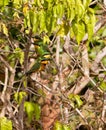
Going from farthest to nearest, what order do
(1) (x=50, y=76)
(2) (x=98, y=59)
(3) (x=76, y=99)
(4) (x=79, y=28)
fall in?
(2) (x=98, y=59) < (1) (x=50, y=76) < (3) (x=76, y=99) < (4) (x=79, y=28)

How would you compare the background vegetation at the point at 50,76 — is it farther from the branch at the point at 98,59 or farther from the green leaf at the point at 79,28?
the green leaf at the point at 79,28

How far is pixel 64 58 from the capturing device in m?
3.95

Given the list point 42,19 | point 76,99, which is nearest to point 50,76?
point 76,99

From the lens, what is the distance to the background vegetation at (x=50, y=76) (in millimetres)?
Result: 3125

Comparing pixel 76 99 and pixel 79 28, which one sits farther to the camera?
pixel 76 99

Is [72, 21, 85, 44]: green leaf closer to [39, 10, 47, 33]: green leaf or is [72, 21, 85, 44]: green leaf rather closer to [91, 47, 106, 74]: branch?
[39, 10, 47, 33]: green leaf

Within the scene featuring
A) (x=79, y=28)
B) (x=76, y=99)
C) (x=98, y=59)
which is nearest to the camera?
(x=79, y=28)

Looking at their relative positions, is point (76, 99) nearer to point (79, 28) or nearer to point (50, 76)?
point (50, 76)

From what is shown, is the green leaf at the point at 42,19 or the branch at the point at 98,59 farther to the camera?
the branch at the point at 98,59

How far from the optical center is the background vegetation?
3.12m

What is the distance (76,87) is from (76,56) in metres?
0.40

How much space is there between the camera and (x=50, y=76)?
3.97 meters

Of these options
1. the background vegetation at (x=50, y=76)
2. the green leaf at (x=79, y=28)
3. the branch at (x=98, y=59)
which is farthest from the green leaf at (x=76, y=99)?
the green leaf at (x=79, y=28)

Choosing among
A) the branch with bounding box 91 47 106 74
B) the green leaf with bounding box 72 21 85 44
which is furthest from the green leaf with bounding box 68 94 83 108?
the green leaf with bounding box 72 21 85 44
